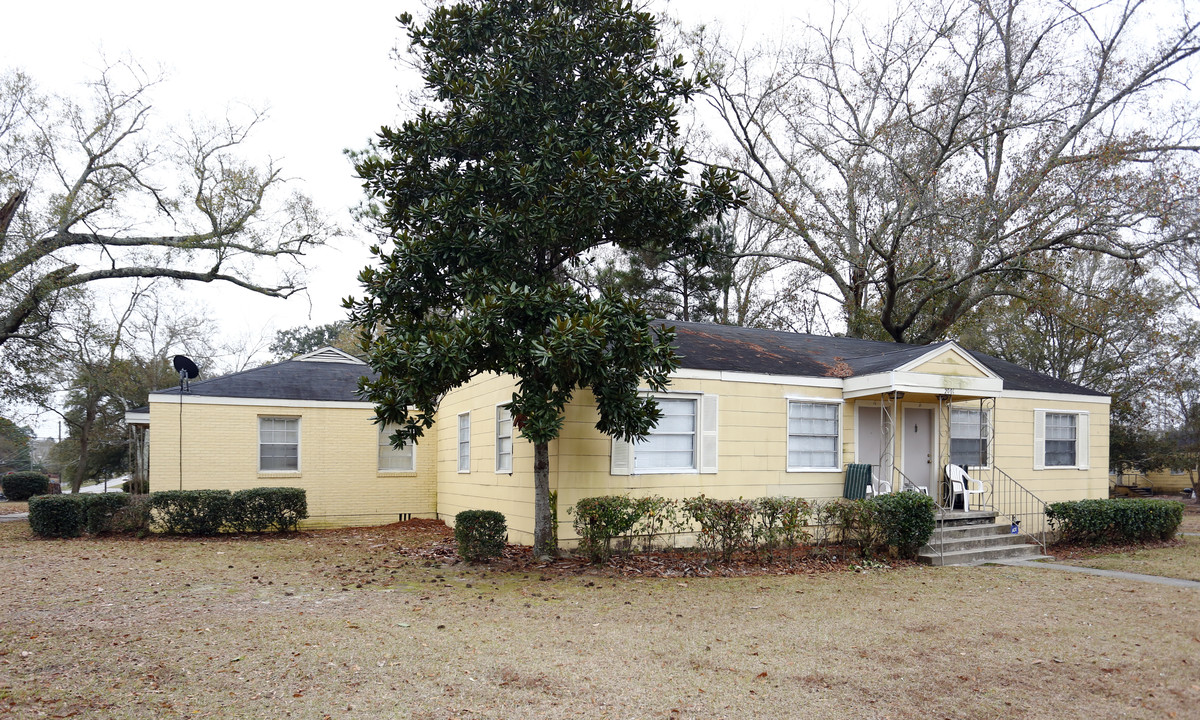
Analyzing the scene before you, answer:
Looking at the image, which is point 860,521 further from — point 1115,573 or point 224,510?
point 224,510

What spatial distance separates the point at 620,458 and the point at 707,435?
1598 millimetres

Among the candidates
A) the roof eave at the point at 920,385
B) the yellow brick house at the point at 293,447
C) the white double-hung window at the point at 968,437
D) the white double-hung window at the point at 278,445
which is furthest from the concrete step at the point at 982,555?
the white double-hung window at the point at 278,445

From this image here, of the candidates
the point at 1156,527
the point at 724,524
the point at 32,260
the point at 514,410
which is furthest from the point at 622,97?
the point at 32,260

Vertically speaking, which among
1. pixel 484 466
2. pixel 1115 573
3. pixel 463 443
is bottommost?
pixel 1115 573

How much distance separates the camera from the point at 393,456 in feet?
60.7

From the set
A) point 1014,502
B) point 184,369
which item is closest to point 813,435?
point 1014,502

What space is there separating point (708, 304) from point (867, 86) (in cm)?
871

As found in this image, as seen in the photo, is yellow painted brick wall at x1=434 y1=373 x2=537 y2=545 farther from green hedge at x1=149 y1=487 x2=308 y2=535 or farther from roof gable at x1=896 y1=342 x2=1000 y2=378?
roof gable at x1=896 y1=342 x2=1000 y2=378

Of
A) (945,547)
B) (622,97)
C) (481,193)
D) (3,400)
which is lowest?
(945,547)

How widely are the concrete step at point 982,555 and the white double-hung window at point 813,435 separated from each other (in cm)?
234

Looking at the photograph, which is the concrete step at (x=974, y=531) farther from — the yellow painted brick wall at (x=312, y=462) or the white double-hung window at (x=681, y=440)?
the yellow painted brick wall at (x=312, y=462)

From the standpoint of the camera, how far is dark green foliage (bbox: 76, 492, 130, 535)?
14188 mm

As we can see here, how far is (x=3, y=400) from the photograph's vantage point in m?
21.0

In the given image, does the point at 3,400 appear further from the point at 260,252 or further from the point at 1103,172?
the point at 1103,172
